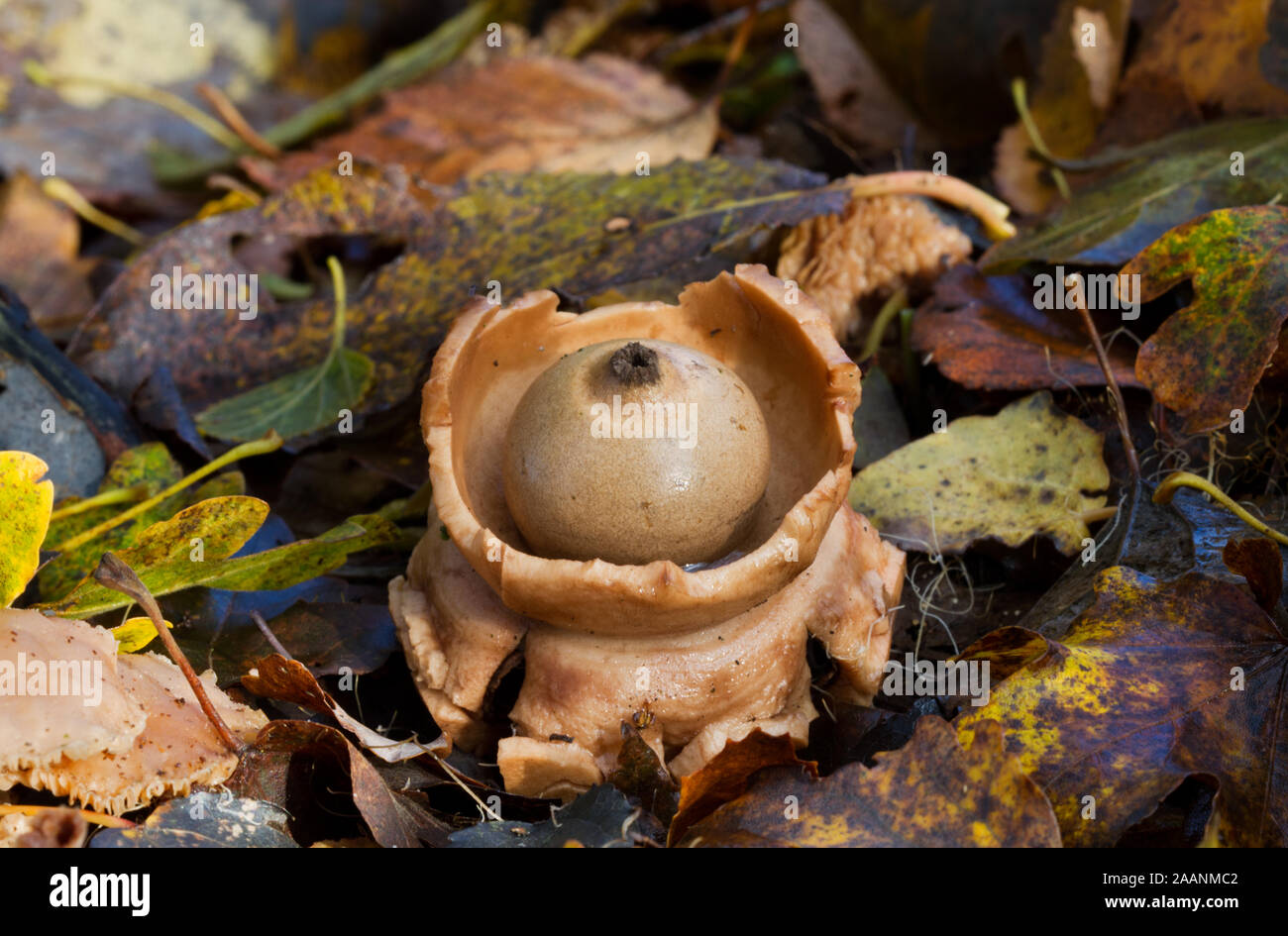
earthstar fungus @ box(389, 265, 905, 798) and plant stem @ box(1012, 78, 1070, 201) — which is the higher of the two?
plant stem @ box(1012, 78, 1070, 201)

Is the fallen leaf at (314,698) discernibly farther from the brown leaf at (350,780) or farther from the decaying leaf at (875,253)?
the decaying leaf at (875,253)

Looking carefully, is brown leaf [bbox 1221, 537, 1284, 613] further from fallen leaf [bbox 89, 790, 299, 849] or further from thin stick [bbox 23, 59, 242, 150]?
thin stick [bbox 23, 59, 242, 150]

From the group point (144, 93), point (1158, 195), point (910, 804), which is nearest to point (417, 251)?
point (1158, 195)

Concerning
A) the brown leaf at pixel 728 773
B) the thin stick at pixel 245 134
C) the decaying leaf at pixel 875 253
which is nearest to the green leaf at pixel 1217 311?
the decaying leaf at pixel 875 253

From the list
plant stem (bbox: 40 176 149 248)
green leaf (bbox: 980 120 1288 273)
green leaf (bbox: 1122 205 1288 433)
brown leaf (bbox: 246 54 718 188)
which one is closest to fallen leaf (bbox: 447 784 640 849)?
green leaf (bbox: 1122 205 1288 433)

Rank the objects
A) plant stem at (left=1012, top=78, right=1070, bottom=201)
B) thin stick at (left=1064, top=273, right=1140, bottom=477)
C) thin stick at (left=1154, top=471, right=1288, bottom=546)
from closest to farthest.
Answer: thin stick at (left=1154, top=471, right=1288, bottom=546) < thin stick at (left=1064, top=273, right=1140, bottom=477) < plant stem at (left=1012, top=78, right=1070, bottom=201)

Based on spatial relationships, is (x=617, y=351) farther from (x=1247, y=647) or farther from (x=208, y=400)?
(x=208, y=400)

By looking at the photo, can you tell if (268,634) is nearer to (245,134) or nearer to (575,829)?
(575,829)
